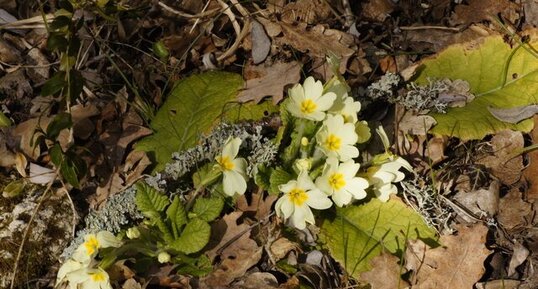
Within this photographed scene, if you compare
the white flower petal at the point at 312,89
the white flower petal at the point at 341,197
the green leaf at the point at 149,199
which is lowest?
the green leaf at the point at 149,199

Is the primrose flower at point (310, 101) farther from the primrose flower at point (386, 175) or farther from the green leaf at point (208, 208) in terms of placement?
the green leaf at point (208, 208)

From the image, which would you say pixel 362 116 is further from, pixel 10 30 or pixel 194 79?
pixel 10 30

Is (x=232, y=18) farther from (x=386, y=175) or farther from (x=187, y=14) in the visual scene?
(x=386, y=175)

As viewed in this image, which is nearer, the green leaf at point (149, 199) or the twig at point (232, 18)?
the green leaf at point (149, 199)

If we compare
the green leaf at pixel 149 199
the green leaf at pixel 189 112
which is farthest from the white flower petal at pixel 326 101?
the green leaf at pixel 149 199

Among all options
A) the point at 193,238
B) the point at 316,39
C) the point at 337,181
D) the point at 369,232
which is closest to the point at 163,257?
the point at 193,238

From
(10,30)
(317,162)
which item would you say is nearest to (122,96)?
(10,30)

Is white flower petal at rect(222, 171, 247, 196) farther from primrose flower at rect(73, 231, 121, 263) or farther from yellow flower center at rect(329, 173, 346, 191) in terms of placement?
primrose flower at rect(73, 231, 121, 263)
